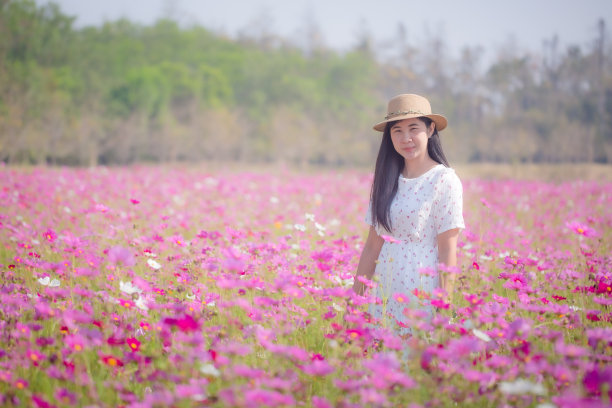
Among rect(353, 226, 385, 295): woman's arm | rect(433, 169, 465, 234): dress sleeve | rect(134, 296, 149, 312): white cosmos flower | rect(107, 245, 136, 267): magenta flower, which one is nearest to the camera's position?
rect(107, 245, 136, 267): magenta flower

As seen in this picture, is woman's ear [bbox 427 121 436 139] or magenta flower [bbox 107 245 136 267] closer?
magenta flower [bbox 107 245 136 267]

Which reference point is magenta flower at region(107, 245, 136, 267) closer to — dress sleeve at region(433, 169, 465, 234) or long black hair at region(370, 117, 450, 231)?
long black hair at region(370, 117, 450, 231)

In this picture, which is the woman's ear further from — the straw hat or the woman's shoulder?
the woman's shoulder

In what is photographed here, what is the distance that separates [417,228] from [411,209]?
4.0 inches

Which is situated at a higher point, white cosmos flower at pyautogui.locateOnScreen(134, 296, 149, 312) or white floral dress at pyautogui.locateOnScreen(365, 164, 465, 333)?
white floral dress at pyautogui.locateOnScreen(365, 164, 465, 333)

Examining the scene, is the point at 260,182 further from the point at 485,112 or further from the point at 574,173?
the point at 485,112

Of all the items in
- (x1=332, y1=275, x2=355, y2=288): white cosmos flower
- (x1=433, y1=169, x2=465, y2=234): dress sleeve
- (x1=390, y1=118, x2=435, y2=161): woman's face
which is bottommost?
(x1=332, y1=275, x2=355, y2=288): white cosmos flower

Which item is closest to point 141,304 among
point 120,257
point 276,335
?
point 120,257

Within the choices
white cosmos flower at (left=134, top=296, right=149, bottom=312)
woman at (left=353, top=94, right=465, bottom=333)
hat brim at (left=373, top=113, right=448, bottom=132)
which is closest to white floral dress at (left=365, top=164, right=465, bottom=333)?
woman at (left=353, top=94, right=465, bottom=333)

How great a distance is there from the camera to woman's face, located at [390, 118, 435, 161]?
90.2 inches

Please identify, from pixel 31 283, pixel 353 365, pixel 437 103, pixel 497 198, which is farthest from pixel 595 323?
pixel 437 103

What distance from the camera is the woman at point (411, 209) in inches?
86.3

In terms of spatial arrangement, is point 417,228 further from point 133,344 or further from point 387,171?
point 133,344

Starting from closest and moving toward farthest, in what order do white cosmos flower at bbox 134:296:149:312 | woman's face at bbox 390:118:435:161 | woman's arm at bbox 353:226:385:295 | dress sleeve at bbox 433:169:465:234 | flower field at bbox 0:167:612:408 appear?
flower field at bbox 0:167:612:408 → white cosmos flower at bbox 134:296:149:312 → dress sleeve at bbox 433:169:465:234 → woman's face at bbox 390:118:435:161 → woman's arm at bbox 353:226:385:295
